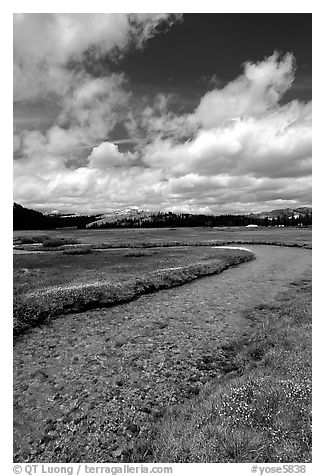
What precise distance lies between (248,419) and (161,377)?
4753mm

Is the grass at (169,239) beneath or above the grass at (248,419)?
above

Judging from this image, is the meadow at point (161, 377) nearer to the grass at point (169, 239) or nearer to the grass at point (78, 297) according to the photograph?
the grass at point (78, 297)

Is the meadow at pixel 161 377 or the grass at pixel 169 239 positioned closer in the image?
the meadow at pixel 161 377

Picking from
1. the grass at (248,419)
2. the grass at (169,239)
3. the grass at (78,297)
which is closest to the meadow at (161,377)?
the grass at (248,419)

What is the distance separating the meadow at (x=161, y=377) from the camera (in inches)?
263

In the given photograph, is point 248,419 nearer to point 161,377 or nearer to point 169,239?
point 161,377

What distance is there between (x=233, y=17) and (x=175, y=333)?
14.4m

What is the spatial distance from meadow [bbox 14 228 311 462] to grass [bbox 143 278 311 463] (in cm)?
3

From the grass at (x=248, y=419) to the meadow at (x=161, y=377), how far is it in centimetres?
3

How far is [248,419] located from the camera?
6777 millimetres

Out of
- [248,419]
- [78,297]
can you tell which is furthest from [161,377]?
[78,297]

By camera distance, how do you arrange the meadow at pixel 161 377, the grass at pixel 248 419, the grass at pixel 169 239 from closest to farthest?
the grass at pixel 248 419, the meadow at pixel 161 377, the grass at pixel 169 239

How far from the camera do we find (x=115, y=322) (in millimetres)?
17484

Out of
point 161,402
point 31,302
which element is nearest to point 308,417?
point 161,402
